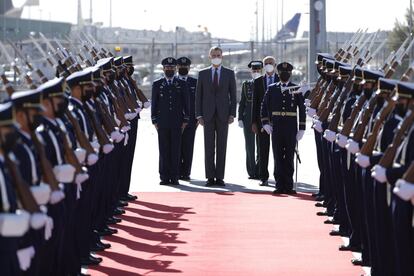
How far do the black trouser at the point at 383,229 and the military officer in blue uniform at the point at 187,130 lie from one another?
8.61m

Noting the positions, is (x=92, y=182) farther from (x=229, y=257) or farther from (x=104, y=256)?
(x=229, y=257)

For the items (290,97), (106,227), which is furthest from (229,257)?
(290,97)

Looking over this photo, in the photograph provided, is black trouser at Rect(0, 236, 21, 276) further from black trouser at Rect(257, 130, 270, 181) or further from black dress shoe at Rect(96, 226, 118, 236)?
black trouser at Rect(257, 130, 270, 181)

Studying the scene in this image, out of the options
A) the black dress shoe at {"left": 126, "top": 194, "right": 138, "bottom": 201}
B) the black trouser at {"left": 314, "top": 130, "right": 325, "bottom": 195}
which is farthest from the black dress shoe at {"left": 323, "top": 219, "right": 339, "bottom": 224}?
the black dress shoe at {"left": 126, "top": 194, "right": 138, "bottom": 201}

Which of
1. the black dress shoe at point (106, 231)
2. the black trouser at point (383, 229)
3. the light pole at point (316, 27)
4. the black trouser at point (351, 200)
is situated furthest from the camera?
the light pole at point (316, 27)

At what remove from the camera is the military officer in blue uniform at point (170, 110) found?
17.2 metres

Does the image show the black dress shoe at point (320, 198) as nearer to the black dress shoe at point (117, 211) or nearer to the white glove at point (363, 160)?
the black dress shoe at point (117, 211)

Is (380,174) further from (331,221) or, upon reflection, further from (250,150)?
(250,150)

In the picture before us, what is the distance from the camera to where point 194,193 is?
652 inches

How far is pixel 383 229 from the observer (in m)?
9.23

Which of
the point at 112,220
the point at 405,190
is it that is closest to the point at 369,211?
the point at 405,190

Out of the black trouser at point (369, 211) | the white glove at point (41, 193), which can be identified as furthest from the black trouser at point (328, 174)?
the white glove at point (41, 193)

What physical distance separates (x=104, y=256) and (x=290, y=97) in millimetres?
5341

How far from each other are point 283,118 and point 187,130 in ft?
7.90
